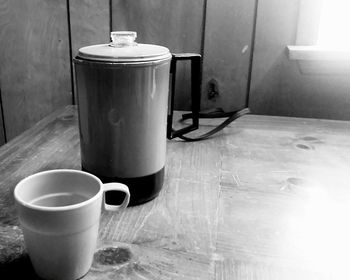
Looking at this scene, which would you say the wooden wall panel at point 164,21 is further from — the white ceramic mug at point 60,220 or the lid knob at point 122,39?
the white ceramic mug at point 60,220

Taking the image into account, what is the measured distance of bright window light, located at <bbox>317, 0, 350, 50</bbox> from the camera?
1.01m

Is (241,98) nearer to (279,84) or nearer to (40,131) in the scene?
(279,84)

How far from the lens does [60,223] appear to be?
1.17 feet

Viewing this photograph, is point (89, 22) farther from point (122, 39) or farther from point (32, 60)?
point (122, 39)

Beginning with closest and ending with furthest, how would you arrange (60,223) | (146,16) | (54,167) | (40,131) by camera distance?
(60,223)
(54,167)
(40,131)
(146,16)

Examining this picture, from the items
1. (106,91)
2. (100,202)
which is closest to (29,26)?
(106,91)

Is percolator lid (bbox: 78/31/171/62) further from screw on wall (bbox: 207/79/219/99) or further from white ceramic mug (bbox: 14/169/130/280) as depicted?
screw on wall (bbox: 207/79/219/99)

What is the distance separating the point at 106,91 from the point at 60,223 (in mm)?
187

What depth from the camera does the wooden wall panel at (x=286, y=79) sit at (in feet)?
3.15

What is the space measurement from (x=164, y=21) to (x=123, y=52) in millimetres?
538

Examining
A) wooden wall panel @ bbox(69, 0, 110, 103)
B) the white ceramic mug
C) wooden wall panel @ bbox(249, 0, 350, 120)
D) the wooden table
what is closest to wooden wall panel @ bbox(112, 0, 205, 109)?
wooden wall panel @ bbox(69, 0, 110, 103)

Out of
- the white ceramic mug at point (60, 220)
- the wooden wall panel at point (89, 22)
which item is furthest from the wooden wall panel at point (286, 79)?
the white ceramic mug at point (60, 220)

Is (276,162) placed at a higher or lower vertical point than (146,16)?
lower

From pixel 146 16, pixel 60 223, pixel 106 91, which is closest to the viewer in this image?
pixel 60 223
